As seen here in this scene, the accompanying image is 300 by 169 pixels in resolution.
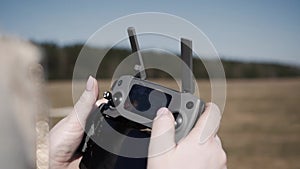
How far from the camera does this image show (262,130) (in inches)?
411

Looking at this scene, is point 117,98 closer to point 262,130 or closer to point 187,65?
point 187,65

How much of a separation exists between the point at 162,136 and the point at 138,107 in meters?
0.19

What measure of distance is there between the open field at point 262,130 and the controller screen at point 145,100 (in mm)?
220

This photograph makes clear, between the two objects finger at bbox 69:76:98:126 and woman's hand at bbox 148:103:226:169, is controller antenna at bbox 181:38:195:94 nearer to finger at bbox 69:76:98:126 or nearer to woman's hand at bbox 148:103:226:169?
woman's hand at bbox 148:103:226:169

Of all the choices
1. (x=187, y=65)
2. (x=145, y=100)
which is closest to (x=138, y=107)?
(x=145, y=100)

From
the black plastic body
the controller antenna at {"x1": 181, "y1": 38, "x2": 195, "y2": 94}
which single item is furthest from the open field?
the controller antenna at {"x1": 181, "y1": 38, "x2": 195, "y2": 94}

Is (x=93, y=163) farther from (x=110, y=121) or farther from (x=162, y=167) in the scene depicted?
(x=162, y=167)

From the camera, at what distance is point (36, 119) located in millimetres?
304

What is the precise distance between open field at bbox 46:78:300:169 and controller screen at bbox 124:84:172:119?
0.72 feet

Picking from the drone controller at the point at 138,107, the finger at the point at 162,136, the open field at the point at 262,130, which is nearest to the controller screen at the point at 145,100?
the drone controller at the point at 138,107

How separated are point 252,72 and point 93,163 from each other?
1117 inches

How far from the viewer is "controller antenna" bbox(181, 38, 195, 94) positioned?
0.91 m

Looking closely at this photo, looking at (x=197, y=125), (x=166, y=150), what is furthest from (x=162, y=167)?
(x=197, y=125)

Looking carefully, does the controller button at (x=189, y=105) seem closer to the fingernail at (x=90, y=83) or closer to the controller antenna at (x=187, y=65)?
the controller antenna at (x=187, y=65)
